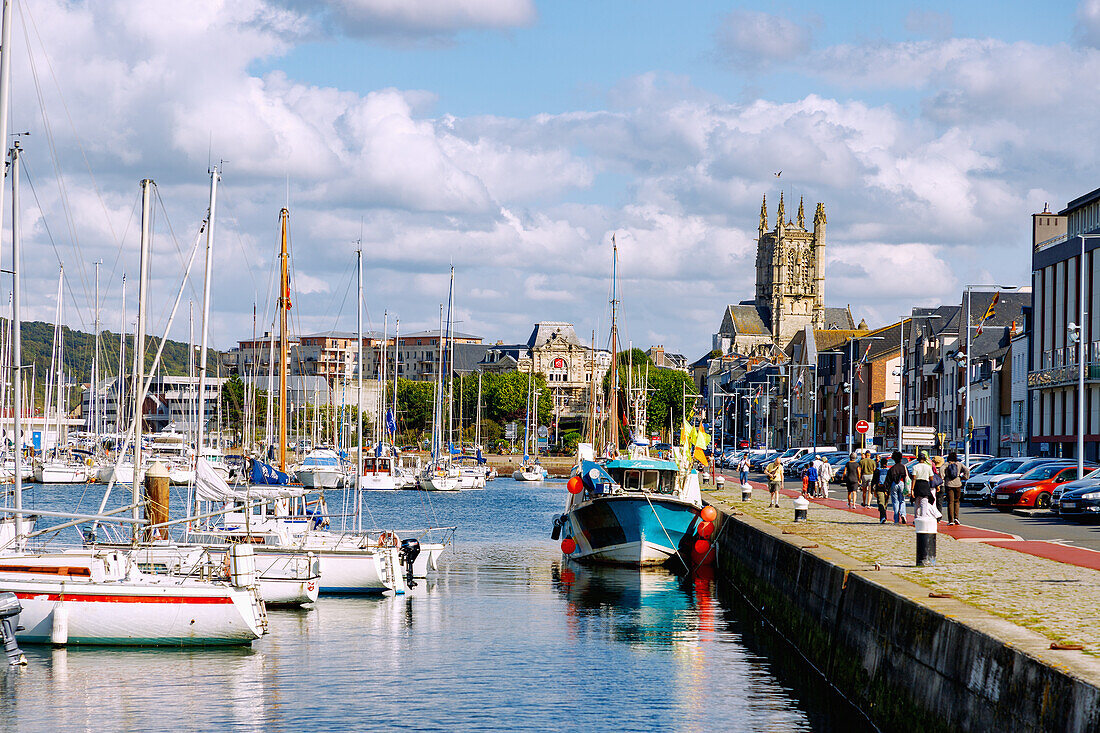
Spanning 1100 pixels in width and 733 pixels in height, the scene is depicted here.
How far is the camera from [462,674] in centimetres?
2462

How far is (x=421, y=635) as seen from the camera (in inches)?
1153

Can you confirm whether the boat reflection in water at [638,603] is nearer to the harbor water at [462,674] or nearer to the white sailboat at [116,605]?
the harbor water at [462,674]

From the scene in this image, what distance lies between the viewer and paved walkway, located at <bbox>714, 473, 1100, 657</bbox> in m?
17.2

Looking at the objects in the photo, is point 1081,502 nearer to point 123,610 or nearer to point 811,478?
point 811,478

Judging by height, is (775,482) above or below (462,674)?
above

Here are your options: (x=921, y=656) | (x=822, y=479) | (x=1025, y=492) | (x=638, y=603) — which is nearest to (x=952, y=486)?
(x=1025, y=492)

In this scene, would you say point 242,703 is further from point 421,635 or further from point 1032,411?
point 1032,411

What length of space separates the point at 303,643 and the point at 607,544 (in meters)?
17.0

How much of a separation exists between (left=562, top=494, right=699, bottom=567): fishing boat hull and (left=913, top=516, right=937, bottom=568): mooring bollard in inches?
684

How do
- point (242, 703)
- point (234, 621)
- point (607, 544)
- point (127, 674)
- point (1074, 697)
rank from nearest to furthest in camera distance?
point (1074, 697), point (242, 703), point (127, 674), point (234, 621), point (607, 544)

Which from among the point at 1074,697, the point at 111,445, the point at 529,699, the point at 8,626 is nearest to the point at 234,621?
the point at 8,626

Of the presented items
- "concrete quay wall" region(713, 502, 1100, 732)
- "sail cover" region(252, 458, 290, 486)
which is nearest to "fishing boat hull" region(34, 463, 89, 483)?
"sail cover" region(252, 458, 290, 486)

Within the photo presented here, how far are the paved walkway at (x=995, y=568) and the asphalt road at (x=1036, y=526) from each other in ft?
3.09

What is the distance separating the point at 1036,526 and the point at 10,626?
26649mm
